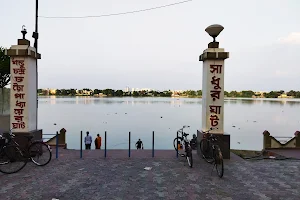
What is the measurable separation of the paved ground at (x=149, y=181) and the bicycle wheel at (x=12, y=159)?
301 mm

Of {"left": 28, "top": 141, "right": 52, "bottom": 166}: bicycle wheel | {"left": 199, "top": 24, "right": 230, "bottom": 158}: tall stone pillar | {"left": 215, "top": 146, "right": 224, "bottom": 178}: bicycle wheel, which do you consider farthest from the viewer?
{"left": 199, "top": 24, "right": 230, "bottom": 158}: tall stone pillar

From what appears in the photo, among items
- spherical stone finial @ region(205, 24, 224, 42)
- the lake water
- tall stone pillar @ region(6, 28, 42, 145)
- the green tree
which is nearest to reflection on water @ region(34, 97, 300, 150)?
the lake water

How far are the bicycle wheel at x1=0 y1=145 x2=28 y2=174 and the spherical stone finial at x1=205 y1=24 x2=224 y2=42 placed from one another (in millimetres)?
8548

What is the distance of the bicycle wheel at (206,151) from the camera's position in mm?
9280

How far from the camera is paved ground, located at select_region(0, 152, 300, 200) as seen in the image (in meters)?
5.98

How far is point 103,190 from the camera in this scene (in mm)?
6277

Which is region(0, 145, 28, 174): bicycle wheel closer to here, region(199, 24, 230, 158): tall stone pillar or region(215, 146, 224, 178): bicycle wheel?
region(215, 146, 224, 178): bicycle wheel

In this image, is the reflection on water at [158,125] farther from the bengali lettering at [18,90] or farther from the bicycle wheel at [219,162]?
the bicycle wheel at [219,162]

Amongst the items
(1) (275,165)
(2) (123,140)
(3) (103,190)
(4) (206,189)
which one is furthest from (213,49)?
(2) (123,140)

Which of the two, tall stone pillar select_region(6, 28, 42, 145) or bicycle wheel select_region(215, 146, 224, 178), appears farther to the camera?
tall stone pillar select_region(6, 28, 42, 145)

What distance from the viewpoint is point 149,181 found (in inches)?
275

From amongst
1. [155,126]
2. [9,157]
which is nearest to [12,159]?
[9,157]

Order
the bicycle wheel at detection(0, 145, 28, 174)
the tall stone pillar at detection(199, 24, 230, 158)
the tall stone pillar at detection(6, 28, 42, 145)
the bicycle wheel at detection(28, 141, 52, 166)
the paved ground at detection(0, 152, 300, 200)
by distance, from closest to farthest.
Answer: the paved ground at detection(0, 152, 300, 200), the bicycle wheel at detection(0, 145, 28, 174), the bicycle wheel at detection(28, 141, 52, 166), the tall stone pillar at detection(6, 28, 42, 145), the tall stone pillar at detection(199, 24, 230, 158)

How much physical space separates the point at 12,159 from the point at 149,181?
5.14 m
